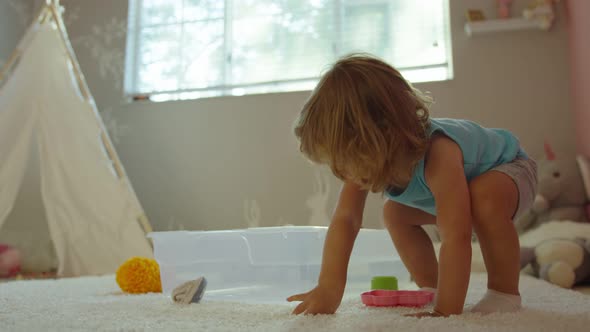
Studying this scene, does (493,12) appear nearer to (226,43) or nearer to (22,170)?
(226,43)

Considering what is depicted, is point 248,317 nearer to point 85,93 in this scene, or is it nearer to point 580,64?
point 85,93

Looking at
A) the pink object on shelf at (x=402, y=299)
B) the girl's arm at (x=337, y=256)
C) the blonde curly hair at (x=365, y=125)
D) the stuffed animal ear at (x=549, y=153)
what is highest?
the blonde curly hair at (x=365, y=125)

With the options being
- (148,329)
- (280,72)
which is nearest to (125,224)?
(280,72)

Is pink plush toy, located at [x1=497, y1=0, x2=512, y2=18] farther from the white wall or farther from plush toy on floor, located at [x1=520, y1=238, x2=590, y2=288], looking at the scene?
plush toy on floor, located at [x1=520, y1=238, x2=590, y2=288]

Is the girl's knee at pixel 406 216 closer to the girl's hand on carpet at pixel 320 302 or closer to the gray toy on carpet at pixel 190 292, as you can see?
the girl's hand on carpet at pixel 320 302

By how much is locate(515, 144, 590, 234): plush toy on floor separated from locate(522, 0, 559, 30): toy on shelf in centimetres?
59

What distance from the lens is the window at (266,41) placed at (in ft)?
7.72

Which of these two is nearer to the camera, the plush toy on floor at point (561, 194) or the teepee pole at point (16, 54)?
the plush toy on floor at point (561, 194)

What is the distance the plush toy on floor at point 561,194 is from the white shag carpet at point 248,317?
839 millimetres

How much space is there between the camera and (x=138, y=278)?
132 cm

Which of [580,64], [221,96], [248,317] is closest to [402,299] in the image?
[248,317]

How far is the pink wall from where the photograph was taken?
1.96 metres

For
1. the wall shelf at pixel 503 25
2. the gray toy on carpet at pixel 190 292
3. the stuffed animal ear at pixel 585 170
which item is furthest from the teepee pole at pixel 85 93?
the stuffed animal ear at pixel 585 170

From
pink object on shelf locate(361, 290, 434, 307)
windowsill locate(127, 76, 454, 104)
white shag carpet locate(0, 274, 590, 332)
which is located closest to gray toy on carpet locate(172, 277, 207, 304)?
white shag carpet locate(0, 274, 590, 332)
